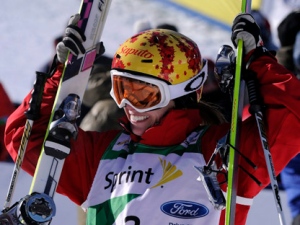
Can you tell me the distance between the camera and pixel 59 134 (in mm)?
4125

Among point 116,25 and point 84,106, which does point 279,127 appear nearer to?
point 84,106

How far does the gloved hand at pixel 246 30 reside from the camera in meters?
4.05

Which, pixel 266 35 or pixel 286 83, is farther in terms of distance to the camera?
pixel 266 35

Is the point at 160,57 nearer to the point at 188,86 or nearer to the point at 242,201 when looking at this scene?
the point at 188,86

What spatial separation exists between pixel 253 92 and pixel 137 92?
49 centimetres

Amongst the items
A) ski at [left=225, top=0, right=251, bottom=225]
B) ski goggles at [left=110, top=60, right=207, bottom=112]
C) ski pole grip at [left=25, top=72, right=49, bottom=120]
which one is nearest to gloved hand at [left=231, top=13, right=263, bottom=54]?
ski at [left=225, top=0, right=251, bottom=225]

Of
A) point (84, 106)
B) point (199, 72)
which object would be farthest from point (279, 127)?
point (84, 106)

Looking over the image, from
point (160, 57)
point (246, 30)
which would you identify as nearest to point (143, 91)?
point (160, 57)

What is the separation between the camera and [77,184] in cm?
425

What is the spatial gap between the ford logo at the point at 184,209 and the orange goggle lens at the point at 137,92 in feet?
1.43

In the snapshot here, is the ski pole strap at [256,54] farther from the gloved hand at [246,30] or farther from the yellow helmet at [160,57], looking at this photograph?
the yellow helmet at [160,57]

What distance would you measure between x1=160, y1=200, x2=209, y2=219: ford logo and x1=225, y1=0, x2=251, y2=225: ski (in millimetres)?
156

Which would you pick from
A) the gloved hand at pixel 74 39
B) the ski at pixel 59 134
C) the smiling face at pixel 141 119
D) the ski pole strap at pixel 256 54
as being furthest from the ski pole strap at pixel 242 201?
the gloved hand at pixel 74 39

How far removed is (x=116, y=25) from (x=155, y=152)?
28.8ft
